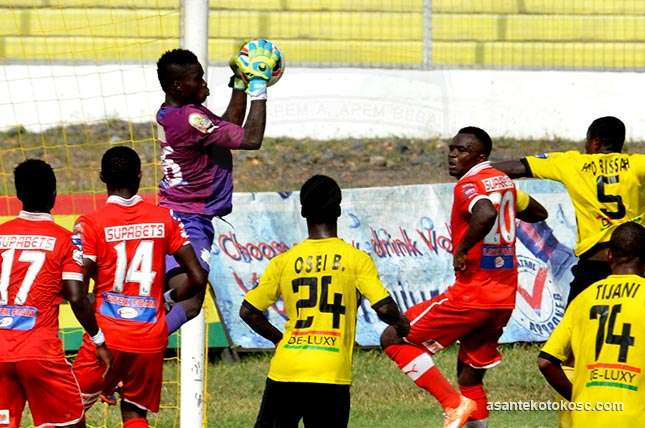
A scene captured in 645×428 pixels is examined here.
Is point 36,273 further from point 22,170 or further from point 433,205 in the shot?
point 433,205

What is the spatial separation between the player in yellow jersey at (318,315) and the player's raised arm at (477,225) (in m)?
1.82

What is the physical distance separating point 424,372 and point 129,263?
105 inches

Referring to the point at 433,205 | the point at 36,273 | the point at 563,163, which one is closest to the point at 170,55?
the point at 36,273

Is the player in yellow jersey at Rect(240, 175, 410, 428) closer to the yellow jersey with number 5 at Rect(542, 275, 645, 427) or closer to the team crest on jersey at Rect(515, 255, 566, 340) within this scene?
the yellow jersey with number 5 at Rect(542, 275, 645, 427)

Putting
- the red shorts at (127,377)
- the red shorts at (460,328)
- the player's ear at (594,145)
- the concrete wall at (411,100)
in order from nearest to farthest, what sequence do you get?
the red shorts at (127,377) → the red shorts at (460,328) → the player's ear at (594,145) → the concrete wall at (411,100)

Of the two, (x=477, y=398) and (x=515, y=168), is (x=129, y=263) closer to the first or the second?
(x=477, y=398)

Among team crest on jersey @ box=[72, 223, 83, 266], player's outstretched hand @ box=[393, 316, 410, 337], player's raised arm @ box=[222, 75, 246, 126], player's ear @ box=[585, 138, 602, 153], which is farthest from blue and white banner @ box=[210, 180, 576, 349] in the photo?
team crest on jersey @ box=[72, 223, 83, 266]

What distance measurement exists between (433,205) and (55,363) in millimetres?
7148

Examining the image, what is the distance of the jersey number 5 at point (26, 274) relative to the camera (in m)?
8.05

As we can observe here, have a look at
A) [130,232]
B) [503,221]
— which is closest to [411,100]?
[503,221]

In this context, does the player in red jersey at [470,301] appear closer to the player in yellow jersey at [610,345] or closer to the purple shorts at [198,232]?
the purple shorts at [198,232]

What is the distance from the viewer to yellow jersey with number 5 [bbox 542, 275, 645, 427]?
23.6 ft

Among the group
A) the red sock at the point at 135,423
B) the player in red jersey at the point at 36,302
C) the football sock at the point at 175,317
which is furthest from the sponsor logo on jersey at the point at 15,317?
the football sock at the point at 175,317

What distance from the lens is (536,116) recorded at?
67.6 ft
